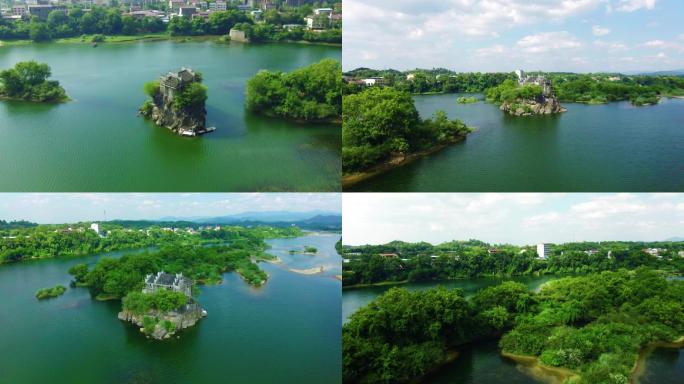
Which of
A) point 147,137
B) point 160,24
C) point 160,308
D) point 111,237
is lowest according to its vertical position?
point 160,308

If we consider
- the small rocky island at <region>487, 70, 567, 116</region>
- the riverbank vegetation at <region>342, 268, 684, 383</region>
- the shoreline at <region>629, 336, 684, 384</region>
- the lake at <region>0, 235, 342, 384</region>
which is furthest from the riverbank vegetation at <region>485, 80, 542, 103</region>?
the shoreline at <region>629, 336, 684, 384</region>

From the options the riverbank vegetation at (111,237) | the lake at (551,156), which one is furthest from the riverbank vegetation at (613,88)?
the riverbank vegetation at (111,237)

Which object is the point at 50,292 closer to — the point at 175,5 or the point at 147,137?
the point at 147,137

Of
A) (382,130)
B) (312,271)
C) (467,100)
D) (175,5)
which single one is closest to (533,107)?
(467,100)

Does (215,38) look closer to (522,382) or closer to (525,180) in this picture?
(525,180)

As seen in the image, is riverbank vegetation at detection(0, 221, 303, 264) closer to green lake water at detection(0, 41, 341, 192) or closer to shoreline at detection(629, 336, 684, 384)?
green lake water at detection(0, 41, 341, 192)

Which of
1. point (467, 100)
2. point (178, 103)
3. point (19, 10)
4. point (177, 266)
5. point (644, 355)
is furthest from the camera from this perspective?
point (19, 10)
